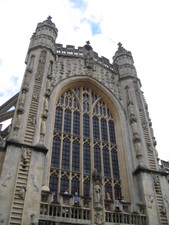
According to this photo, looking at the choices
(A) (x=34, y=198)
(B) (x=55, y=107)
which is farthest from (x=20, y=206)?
(B) (x=55, y=107)

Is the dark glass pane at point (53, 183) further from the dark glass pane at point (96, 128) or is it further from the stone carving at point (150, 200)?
the stone carving at point (150, 200)

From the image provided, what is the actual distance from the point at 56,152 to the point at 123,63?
12.4 meters

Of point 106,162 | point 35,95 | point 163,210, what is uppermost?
point 35,95

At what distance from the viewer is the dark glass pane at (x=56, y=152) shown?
14.4 m

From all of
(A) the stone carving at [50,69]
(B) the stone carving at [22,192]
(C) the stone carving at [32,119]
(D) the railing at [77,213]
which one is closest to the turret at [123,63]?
(A) the stone carving at [50,69]

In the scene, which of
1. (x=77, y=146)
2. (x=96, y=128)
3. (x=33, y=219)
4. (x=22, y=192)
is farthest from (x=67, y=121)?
(x=33, y=219)

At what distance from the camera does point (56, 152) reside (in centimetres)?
1495

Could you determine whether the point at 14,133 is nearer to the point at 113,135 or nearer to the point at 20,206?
the point at 20,206

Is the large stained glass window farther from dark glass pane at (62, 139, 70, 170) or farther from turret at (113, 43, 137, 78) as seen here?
turret at (113, 43, 137, 78)

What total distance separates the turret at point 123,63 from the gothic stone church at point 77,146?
0.41 ft

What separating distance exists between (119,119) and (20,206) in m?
10.3

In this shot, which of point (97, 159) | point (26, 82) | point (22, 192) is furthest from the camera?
point (26, 82)

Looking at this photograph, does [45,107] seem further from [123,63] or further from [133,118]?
[123,63]

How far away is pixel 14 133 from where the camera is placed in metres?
12.9
